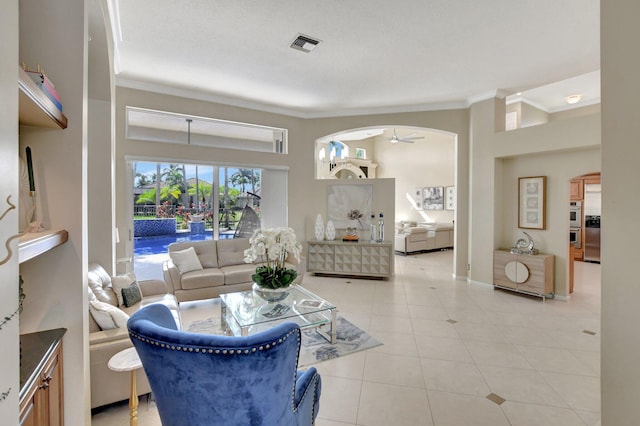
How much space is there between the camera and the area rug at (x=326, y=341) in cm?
286

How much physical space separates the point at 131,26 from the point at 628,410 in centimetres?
490

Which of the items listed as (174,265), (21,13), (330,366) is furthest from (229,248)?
(21,13)

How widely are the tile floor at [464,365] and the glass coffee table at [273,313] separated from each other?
0.42 m

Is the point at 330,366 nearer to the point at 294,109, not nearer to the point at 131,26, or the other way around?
the point at 131,26

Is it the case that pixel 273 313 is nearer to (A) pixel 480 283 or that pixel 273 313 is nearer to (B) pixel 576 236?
(A) pixel 480 283

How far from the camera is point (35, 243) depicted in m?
1.10

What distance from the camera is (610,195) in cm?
145

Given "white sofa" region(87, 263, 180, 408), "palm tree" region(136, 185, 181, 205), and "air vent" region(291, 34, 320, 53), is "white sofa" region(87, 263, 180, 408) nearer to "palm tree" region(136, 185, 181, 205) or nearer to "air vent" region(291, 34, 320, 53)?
"palm tree" region(136, 185, 181, 205)

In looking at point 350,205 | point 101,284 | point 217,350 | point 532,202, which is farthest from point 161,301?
point 532,202

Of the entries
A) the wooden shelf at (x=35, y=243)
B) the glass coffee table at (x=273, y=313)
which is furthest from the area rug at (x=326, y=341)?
the wooden shelf at (x=35, y=243)

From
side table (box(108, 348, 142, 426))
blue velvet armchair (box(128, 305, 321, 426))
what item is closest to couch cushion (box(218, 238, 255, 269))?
side table (box(108, 348, 142, 426))

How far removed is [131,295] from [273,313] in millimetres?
1533

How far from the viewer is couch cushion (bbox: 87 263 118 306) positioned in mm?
2619

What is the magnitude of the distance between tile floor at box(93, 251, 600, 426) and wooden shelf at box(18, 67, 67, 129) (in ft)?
6.52
